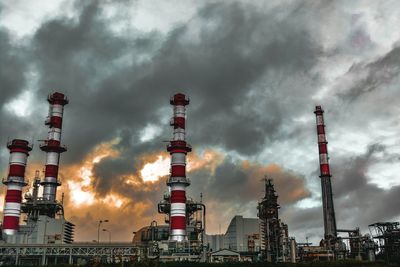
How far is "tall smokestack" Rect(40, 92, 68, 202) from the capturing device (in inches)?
3676

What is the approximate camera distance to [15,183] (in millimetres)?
88250

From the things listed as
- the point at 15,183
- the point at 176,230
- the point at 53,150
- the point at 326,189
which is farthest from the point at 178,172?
the point at 326,189

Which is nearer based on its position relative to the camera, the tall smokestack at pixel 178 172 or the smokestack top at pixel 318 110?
the tall smokestack at pixel 178 172

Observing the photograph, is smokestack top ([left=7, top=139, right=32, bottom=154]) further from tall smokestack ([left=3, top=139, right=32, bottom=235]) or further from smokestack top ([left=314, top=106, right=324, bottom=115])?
smokestack top ([left=314, top=106, right=324, bottom=115])

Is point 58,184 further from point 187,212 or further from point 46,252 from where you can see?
point 187,212

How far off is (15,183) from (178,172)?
31.8m

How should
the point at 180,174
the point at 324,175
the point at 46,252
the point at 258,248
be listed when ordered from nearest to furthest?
the point at 46,252
the point at 180,174
the point at 258,248
the point at 324,175

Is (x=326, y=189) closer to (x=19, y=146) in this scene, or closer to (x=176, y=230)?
(x=176, y=230)

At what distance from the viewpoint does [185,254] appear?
266 ft

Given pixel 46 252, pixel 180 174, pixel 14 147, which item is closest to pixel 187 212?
pixel 180 174

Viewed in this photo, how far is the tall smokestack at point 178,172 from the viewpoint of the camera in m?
84.6

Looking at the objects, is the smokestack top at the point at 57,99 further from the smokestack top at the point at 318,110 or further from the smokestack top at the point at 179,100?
the smokestack top at the point at 318,110

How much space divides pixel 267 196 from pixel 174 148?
71.8ft

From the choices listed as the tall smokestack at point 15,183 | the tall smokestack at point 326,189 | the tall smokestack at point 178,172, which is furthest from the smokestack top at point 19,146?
the tall smokestack at point 326,189
